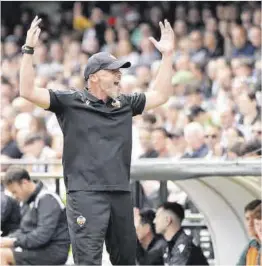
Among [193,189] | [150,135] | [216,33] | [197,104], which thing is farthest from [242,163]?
[216,33]

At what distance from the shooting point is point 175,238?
10242 millimetres

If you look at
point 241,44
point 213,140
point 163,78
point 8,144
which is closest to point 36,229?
point 213,140

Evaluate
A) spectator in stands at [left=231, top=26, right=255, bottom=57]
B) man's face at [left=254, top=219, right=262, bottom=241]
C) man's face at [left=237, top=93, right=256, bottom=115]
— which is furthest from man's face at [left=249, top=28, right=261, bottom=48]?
man's face at [left=254, top=219, right=262, bottom=241]

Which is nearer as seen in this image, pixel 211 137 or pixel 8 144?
pixel 211 137

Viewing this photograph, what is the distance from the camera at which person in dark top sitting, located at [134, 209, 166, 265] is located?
10.6m

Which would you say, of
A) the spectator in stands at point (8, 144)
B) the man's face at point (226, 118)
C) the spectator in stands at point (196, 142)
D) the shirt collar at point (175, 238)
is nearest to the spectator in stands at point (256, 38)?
the man's face at point (226, 118)

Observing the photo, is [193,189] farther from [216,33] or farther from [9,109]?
[216,33]

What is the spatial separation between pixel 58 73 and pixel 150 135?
23.1 feet

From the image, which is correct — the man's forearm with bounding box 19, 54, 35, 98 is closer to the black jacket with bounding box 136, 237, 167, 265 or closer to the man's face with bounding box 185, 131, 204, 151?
the black jacket with bounding box 136, 237, 167, 265

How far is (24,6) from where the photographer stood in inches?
934

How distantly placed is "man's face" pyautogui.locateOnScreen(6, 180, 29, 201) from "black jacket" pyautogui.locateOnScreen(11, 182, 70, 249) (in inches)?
3.5

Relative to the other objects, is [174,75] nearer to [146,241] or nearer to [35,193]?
[146,241]

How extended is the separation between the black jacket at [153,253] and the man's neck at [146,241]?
0.02 meters

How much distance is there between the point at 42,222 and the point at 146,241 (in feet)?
3.21
